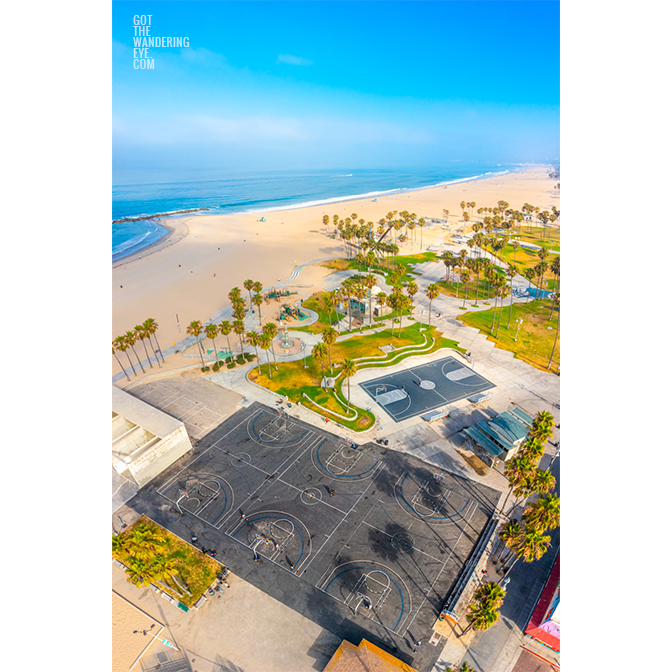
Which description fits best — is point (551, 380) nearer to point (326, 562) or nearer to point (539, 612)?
point (539, 612)

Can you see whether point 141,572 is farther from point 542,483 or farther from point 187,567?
point 542,483

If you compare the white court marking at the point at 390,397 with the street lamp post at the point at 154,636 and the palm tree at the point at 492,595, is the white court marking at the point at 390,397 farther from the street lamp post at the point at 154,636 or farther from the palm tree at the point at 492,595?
the street lamp post at the point at 154,636

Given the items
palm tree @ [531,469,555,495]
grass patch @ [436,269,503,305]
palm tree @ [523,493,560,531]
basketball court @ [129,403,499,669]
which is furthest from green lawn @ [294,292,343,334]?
palm tree @ [523,493,560,531]

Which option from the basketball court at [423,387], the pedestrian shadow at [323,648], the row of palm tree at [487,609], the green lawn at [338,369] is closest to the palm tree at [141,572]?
the pedestrian shadow at [323,648]

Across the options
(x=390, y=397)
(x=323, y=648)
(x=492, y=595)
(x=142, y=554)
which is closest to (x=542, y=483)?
(x=492, y=595)

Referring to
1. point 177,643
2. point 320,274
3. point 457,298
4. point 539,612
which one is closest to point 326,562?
point 177,643

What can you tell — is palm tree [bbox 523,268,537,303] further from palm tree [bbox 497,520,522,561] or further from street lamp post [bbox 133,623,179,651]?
street lamp post [bbox 133,623,179,651]
